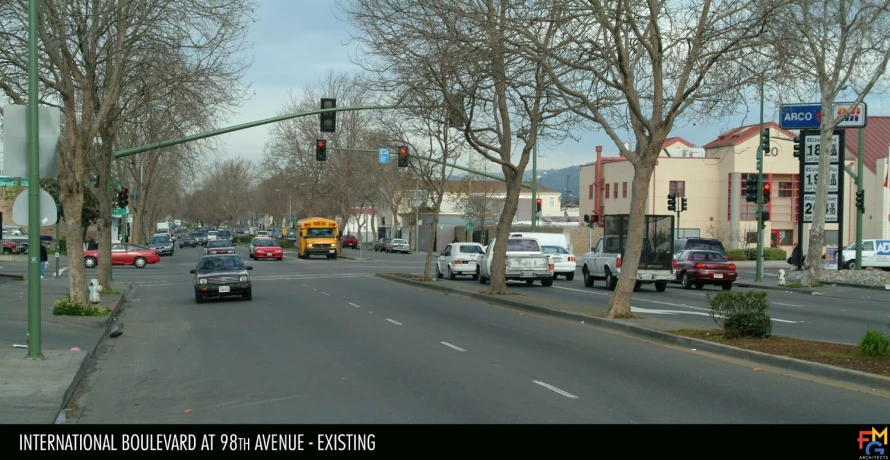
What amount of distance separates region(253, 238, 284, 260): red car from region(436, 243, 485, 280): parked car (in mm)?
26441

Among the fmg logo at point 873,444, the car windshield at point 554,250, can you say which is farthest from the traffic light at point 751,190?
the fmg logo at point 873,444

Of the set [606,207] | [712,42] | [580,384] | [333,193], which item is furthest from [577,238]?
[580,384]

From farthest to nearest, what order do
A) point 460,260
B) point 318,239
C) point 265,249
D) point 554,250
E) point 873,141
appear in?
point 873,141 < point 318,239 < point 265,249 < point 554,250 < point 460,260

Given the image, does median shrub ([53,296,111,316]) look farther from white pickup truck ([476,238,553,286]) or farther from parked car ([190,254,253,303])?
white pickup truck ([476,238,553,286])

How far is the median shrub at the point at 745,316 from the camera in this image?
14.4 meters

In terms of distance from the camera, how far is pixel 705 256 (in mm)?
32688

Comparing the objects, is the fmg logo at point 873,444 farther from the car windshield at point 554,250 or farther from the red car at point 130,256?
the red car at point 130,256

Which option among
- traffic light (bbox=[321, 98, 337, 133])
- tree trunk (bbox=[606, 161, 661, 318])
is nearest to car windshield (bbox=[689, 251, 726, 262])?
traffic light (bbox=[321, 98, 337, 133])

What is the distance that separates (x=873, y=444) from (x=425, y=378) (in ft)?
18.3

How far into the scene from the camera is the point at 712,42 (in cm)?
1791

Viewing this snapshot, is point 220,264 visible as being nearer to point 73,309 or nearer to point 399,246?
point 73,309

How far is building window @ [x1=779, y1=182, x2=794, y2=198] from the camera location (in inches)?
2731

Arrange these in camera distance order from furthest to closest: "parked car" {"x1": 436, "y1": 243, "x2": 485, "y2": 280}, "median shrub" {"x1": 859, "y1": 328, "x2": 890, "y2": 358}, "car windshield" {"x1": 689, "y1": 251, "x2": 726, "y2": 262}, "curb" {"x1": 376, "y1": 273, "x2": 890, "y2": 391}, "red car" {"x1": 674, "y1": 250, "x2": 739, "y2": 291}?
"parked car" {"x1": 436, "y1": 243, "x2": 485, "y2": 280} → "car windshield" {"x1": 689, "y1": 251, "x2": 726, "y2": 262} → "red car" {"x1": 674, "y1": 250, "x2": 739, "y2": 291} → "median shrub" {"x1": 859, "y1": 328, "x2": 890, "y2": 358} → "curb" {"x1": 376, "y1": 273, "x2": 890, "y2": 391}

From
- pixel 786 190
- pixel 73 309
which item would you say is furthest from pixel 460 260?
pixel 786 190
